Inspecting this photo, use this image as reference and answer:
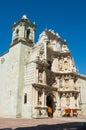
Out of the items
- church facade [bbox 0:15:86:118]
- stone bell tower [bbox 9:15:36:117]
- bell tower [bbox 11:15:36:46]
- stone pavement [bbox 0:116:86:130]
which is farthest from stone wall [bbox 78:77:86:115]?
stone pavement [bbox 0:116:86:130]

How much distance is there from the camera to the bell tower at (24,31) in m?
30.0

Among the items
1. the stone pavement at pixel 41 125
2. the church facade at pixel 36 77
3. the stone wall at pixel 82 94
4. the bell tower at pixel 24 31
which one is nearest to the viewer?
the stone pavement at pixel 41 125

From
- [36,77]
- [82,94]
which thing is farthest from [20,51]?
[82,94]

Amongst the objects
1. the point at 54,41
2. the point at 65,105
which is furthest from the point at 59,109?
the point at 54,41

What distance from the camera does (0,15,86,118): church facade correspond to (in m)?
25.5

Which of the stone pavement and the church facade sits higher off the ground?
the church facade

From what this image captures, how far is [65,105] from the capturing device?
29.6 m

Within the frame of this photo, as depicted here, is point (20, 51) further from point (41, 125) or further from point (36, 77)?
point (41, 125)

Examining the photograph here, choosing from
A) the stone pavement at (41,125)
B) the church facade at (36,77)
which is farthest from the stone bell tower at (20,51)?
the stone pavement at (41,125)

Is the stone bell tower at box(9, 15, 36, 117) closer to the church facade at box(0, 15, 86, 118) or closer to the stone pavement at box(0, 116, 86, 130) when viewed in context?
the church facade at box(0, 15, 86, 118)

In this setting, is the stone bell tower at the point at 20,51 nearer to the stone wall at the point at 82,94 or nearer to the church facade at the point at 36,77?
the church facade at the point at 36,77

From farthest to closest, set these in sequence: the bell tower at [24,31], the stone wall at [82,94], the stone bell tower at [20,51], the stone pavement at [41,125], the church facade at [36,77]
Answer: the stone wall at [82,94]
the bell tower at [24,31]
the stone bell tower at [20,51]
the church facade at [36,77]
the stone pavement at [41,125]

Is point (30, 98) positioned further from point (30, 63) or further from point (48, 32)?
point (48, 32)

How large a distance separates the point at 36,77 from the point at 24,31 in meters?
8.95
